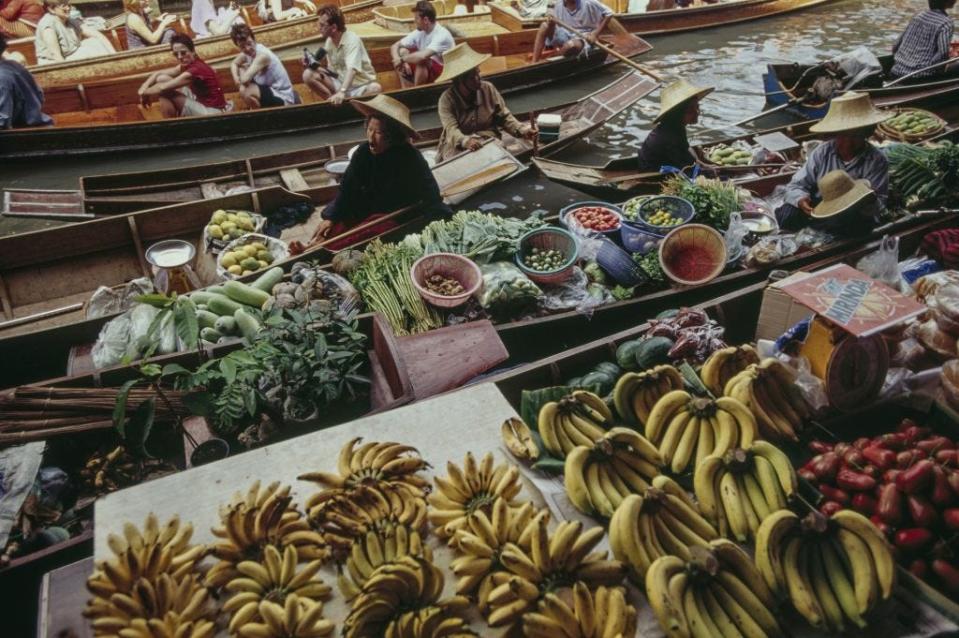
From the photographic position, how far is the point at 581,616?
2143 mm

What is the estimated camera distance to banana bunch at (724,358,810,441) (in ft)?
10.5

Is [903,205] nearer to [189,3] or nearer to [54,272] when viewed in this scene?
[54,272]

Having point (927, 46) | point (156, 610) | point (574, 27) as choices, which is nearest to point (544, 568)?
point (156, 610)

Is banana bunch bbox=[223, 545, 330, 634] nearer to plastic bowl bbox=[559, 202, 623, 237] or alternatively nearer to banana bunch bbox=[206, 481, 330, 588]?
banana bunch bbox=[206, 481, 330, 588]

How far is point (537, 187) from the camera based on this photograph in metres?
7.95

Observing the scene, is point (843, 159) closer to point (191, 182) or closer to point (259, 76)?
point (191, 182)

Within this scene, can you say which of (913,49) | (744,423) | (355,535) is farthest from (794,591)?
(913,49)

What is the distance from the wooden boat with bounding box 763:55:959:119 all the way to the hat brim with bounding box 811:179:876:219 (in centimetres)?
467

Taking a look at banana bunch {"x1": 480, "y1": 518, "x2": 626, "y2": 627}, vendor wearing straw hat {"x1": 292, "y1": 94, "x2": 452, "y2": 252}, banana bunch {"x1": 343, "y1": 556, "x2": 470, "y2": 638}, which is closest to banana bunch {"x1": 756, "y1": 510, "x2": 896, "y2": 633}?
banana bunch {"x1": 480, "y1": 518, "x2": 626, "y2": 627}

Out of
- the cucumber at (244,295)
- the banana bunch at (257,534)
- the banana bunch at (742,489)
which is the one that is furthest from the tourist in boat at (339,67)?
the banana bunch at (742,489)

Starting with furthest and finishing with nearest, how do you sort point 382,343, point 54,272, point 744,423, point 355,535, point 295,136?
point 295,136, point 54,272, point 382,343, point 744,423, point 355,535

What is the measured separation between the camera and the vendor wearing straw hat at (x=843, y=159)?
5359 millimetres

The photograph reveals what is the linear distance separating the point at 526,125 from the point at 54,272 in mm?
5514

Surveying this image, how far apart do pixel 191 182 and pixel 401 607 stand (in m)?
6.62
